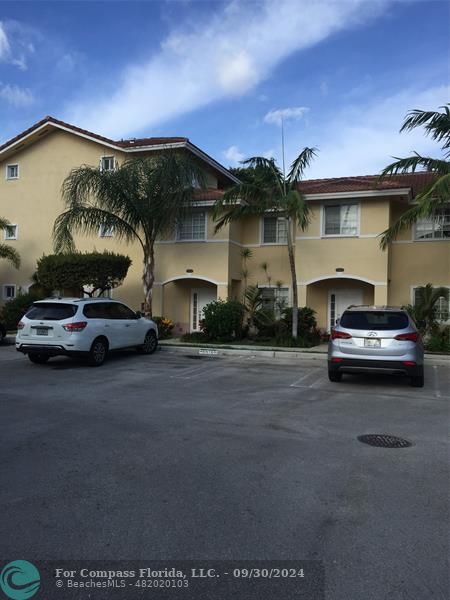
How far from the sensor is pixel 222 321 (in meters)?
18.2

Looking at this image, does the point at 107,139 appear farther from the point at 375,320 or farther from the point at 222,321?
the point at 375,320

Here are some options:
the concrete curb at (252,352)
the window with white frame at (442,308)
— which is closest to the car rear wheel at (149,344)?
the concrete curb at (252,352)

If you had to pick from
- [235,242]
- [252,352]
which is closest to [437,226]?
[235,242]

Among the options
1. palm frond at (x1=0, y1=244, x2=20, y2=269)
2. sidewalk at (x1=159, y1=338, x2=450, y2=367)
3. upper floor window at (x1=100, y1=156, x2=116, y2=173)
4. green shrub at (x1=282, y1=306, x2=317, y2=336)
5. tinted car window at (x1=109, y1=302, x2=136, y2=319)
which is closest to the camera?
tinted car window at (x1=109, y1=302, x2=136, y2=319)

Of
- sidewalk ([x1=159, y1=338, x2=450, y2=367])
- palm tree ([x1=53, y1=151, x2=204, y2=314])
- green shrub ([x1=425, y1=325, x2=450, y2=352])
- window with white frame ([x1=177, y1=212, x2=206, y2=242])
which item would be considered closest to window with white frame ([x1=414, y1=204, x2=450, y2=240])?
green shrub ([x1=425, y1=325, x2=450, y2=352])

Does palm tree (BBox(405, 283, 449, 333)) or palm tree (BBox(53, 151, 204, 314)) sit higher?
palm tree (BBox(53, 151, 204, 314))

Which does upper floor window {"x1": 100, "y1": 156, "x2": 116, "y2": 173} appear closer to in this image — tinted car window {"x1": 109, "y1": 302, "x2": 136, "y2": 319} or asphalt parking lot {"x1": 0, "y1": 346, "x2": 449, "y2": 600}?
tinted car window {"x1": 109, "y1": 302, "x2": 136, "y2": 319}

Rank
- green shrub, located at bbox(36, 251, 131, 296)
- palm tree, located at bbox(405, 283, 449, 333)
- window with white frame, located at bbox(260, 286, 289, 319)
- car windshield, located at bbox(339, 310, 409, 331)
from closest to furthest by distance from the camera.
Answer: car windshield, located at bbox(339, 310, 409, 331) → palm tree, located at bbox(405, 283, 449, 333) → green shrub, located at bbox(36, 251, 131, 296) → window with white frame, located at bbox(260, 286, 289, 319)

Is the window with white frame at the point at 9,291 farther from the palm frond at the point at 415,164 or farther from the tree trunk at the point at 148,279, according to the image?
the palm frond at the point at 415,164

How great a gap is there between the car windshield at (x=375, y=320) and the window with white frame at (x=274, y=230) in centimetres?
1078

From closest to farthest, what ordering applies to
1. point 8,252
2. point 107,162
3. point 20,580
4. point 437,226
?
1. point 20,580
2. point 437,226
3. point 8,252
4. point 107,162

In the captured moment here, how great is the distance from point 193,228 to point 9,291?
10400mm

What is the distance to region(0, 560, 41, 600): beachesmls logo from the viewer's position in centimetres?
317

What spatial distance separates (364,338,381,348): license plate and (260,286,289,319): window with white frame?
10.2 meters
